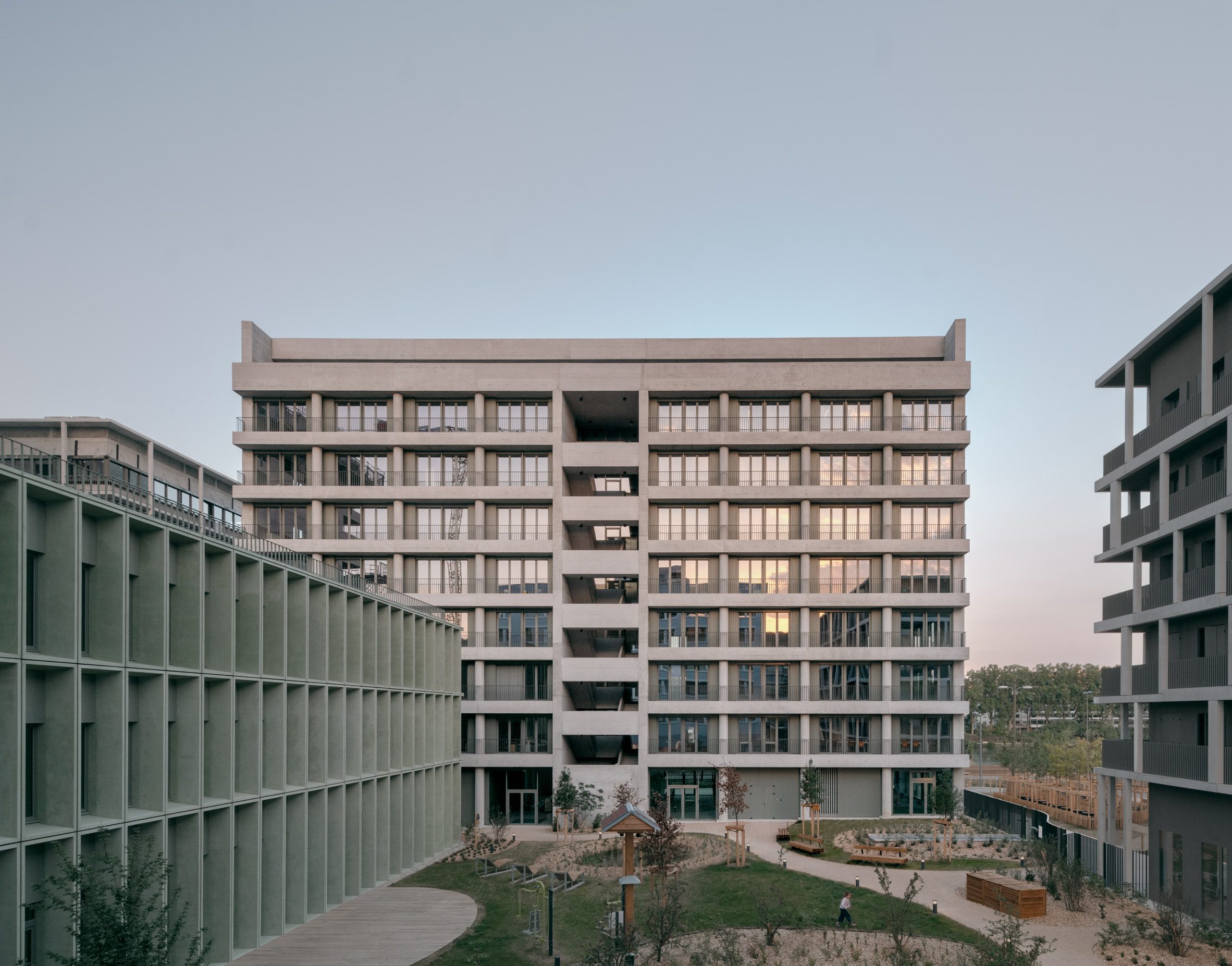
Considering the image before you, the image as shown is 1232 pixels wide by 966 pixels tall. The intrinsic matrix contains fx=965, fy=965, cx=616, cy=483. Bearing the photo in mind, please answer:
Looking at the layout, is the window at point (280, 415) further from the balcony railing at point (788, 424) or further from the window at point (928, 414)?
the window at point (928, 414)

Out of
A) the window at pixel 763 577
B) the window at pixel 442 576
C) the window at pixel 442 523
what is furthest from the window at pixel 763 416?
the window at pixel 442 576

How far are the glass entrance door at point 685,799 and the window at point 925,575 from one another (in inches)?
677

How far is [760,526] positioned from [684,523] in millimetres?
4680

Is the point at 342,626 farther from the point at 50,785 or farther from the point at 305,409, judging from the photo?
the point at 305,409

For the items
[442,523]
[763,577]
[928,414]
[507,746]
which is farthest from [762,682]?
[442,523]

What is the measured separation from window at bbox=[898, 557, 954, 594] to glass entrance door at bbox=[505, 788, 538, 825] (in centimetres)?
2510

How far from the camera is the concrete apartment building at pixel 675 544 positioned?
185ft

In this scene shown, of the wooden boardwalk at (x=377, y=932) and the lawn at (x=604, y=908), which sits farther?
the lawn at (x=604, y=908)

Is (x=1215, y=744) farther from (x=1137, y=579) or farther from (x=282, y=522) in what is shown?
(x=282, y=522)

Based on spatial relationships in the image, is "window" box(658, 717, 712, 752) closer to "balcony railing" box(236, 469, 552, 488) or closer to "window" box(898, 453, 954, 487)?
"balcony railing" box(236, 469, 552, 488)

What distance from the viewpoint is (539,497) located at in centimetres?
5756

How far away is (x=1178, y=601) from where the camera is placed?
3152 cm

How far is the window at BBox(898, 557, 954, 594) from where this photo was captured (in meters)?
57.9

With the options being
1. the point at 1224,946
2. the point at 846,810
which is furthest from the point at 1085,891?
the point at 846,810
